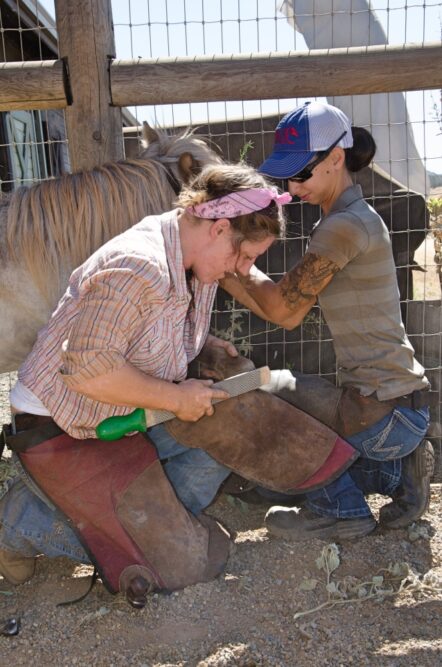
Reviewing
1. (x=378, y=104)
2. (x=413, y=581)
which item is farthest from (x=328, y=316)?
(x=378, y=104)

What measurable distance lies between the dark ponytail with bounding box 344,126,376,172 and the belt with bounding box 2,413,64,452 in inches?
54.4

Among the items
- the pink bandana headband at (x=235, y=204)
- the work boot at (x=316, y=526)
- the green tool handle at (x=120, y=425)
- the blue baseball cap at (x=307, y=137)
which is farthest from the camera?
the work boot at (x=316, y=526)

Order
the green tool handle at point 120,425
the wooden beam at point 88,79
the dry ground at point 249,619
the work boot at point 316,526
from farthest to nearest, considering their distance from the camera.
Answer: the wooden beam at point 88,79 < the work boot at point 316,526 < the green tool handle at point 120,425 < the dry ground at point 249,619

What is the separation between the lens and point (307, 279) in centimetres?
226

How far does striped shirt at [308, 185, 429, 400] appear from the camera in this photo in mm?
2236

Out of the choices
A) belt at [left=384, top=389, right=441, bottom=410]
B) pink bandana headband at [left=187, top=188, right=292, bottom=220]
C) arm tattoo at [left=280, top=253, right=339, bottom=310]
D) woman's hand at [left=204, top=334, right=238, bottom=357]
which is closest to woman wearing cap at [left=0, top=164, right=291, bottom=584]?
pink bandana headband at [left=187, top=188, right=292, bottom=220]

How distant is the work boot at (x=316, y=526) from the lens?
7.61 feet

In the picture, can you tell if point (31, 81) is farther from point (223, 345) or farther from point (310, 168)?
point (223, 345)

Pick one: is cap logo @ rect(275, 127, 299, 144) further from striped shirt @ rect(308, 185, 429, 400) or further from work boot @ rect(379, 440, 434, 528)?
work boot @ rect(379, 440, 434, 528)

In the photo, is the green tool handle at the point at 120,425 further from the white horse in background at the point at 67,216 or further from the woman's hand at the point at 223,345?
the white horse in background at the point at 67,216

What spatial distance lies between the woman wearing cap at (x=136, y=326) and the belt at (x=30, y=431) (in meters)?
0.02

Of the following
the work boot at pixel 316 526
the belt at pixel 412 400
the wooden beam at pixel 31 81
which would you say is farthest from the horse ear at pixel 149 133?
the work boot at pixel 316 526

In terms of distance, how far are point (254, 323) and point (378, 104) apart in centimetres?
453

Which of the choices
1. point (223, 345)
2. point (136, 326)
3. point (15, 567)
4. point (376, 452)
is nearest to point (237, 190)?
point (136, 326)
